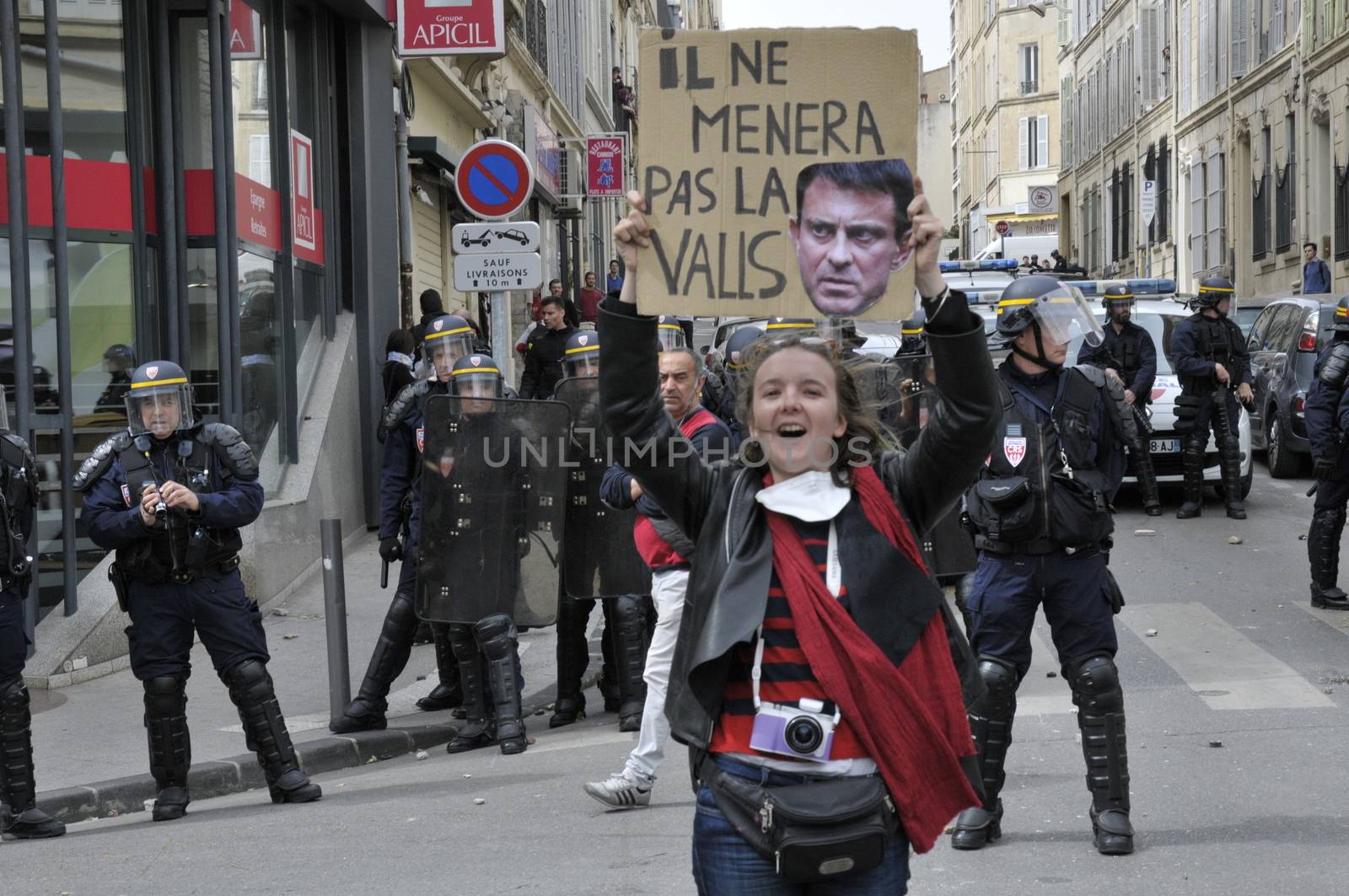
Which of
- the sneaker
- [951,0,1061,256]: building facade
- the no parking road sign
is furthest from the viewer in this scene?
[951,0,1061,256]: building facade

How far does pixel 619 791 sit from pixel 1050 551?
1.90 meters

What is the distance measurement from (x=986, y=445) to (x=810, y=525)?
1.19ft

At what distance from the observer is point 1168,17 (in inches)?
1713

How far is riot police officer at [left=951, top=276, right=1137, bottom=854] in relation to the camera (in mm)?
5617

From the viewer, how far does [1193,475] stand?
14.4 m

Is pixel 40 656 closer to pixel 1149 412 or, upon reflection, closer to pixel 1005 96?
pixel 1149 412

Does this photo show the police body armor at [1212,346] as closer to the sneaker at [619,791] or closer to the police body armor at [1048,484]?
the police body armor at [1048,484]

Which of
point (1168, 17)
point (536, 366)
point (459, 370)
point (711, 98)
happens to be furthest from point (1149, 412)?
point (1168, 17)

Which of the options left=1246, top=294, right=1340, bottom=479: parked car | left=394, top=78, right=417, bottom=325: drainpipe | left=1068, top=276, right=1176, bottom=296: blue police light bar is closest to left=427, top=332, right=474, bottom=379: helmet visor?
left=394, top=78, right=417, bottom=325: drainpipe

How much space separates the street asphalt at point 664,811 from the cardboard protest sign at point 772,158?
249 cm

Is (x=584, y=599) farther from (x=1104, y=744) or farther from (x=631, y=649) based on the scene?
(x=1104, y=744)

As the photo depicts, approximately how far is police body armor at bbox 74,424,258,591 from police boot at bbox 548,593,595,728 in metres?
2.09

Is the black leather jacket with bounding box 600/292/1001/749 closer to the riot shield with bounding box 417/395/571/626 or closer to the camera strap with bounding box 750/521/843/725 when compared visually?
the camera strap with bounding box 750/521/843/725

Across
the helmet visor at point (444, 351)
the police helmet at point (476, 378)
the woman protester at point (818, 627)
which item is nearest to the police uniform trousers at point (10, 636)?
the police helmet at point (476, 378)
